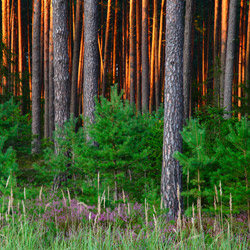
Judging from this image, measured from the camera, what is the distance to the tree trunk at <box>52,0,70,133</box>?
30.7ft

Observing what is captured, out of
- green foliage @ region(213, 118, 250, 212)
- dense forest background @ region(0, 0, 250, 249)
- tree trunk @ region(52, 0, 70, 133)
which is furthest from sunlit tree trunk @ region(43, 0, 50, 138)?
green foliage @ region(213, 118, 250, 212)

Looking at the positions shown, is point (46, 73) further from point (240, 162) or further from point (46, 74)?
point (240, 162)

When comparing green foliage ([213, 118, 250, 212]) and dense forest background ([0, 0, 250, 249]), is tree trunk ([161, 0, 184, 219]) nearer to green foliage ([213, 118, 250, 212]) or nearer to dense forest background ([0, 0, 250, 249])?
dense forest background ([0, 0, 250, 249])

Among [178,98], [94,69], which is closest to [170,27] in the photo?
[178,98]

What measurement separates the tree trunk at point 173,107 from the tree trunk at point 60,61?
159 inches

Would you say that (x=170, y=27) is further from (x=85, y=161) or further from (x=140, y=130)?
(x=85, y=161)

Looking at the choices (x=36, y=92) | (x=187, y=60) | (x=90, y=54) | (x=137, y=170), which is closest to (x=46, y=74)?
(x=36, y=92)

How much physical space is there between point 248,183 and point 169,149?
5.39ft

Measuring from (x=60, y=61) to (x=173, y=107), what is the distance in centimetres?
456

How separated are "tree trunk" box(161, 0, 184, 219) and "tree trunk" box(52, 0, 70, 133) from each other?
13.2 ft

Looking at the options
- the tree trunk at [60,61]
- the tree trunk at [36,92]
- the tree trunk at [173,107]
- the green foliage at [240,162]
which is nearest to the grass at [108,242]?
the green foliage at [240,162]

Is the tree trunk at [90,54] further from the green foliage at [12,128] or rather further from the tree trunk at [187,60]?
the tree trunk at [187,60]

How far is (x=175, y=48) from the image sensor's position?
6430mm

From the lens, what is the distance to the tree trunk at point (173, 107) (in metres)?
6.31
